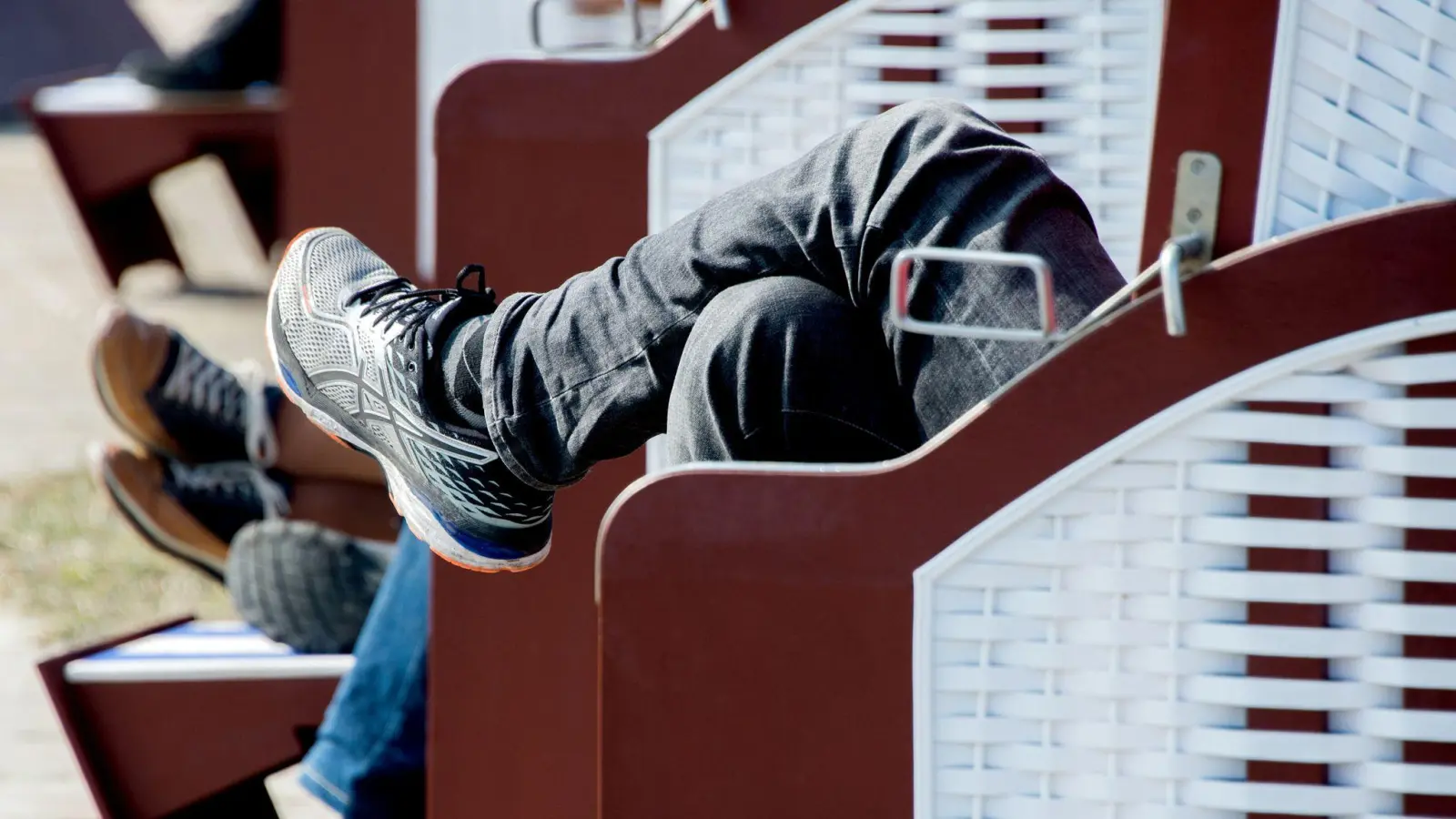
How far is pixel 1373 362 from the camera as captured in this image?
95 cm

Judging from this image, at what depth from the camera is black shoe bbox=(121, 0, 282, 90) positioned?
200 inches

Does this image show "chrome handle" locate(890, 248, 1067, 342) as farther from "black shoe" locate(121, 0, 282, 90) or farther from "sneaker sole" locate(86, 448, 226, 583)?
"black shoe" locate(121, 0, 282, 90)

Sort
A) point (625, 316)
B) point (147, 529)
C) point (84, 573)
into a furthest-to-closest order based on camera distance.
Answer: point (84, 573) < point (147, 529) < point (625, 316)

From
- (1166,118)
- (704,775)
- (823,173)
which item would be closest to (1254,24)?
(1166,118)

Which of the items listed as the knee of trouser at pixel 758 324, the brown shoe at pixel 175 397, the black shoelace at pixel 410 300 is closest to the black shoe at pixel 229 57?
the brown shoe at pixel 175 397

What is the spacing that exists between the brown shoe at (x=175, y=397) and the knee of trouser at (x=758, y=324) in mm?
1331

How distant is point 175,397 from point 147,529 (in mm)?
197

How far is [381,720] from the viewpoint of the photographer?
1770 mm

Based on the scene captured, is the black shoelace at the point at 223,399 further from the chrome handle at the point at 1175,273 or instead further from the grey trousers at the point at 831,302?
the chrome handle at the point at 1175,273

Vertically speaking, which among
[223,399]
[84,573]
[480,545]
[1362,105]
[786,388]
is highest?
[1362,105]

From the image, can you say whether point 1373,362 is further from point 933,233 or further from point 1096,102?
point 1096,102

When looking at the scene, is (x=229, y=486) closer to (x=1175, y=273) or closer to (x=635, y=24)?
(x=635, y=24)

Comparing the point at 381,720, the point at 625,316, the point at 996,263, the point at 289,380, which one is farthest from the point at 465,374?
the point at 996,263

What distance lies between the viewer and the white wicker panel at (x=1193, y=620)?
0.96 m
